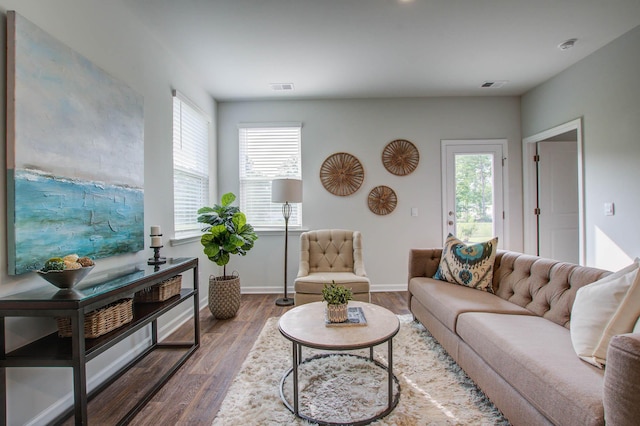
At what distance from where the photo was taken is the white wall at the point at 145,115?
1.51m

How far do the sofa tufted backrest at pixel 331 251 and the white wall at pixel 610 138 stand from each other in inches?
95.6

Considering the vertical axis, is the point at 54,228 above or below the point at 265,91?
below

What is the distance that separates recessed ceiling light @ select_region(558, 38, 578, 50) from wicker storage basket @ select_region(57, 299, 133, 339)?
4.21 m

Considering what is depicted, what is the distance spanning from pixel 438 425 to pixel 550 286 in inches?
45.0

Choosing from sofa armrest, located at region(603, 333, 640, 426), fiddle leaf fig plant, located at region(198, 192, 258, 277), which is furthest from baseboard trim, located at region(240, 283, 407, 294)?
sofa armrest, located at region(603, 333, 640, 426)

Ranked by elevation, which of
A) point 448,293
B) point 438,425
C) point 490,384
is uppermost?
point 448,293

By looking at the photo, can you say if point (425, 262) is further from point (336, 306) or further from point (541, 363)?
point (541, 363)

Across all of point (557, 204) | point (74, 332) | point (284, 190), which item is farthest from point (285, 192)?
point (557, 204)

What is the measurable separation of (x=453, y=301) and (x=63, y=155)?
103 inches

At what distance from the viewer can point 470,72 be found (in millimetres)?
3504

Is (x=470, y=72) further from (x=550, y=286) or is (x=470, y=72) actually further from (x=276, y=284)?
(x=276, y=284)

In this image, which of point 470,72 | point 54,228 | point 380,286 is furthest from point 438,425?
point 470,72

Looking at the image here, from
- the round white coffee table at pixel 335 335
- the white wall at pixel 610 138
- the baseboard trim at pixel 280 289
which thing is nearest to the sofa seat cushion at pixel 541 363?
the round white coffee table at pixel 335 335

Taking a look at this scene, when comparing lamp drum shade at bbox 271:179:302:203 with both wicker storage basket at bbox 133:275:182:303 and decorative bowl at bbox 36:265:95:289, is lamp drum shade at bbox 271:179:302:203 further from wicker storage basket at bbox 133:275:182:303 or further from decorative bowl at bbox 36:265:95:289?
decorative bowl at bbox 36:265:95:289
